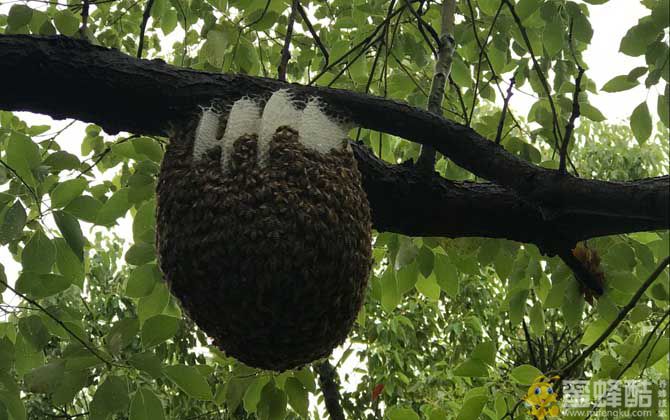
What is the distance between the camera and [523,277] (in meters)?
1.89

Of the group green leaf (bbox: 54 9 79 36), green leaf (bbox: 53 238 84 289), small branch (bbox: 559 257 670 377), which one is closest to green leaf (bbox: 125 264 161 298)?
green leaf (bbox: 53 238 84 289)

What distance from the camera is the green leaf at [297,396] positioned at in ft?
5.58

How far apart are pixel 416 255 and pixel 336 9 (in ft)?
4.14

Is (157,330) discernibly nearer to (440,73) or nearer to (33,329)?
(33,329)

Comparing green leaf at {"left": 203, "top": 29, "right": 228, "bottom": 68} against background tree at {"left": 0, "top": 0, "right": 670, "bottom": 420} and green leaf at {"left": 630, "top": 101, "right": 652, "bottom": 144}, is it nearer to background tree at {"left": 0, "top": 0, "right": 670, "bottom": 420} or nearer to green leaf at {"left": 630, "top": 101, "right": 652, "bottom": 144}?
background tree at {"left": 0, "top": 0, "right": 670, "bottom": 420}

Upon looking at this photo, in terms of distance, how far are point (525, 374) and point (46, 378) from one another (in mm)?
912

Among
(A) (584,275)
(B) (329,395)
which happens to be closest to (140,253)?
(A) (584,275)

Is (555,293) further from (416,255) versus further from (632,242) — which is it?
(416,255)

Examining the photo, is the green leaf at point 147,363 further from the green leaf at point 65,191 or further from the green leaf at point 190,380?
the green leaf at point 65,191

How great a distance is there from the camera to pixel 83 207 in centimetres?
138

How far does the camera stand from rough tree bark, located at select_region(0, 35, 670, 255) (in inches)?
49.4

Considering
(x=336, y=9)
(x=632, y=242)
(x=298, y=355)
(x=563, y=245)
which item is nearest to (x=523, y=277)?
(x=632, y=242)

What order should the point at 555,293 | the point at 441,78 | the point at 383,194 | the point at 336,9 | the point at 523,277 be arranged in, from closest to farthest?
the point at 383,194 < the point at 441,78 < the point at 555,293 < the point at 523,277 < the point at 336,9

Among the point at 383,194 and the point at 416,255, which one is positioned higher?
the point at 383,194
